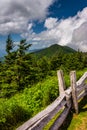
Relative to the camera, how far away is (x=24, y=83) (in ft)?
108

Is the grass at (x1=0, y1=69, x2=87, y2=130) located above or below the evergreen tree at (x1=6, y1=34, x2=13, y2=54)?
below

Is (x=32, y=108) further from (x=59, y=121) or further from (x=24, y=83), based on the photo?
(x=24, y=83)

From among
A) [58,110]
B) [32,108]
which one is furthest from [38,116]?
[32,108]

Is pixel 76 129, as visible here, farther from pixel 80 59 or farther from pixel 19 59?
pixel 80 59

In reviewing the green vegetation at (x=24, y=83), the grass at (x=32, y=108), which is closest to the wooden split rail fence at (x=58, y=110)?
the grass at (x=32, y=108)

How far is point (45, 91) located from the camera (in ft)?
40.3

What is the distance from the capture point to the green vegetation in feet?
30.4

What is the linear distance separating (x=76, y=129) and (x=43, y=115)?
2331 mm

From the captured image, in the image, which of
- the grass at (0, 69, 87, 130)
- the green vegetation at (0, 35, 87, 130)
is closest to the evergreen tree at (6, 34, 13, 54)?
the green vegetation at (0, 35, 87, 130)

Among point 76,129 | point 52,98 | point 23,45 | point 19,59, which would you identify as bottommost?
point 76,129

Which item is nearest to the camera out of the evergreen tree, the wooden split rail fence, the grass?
the wooden split rail fence

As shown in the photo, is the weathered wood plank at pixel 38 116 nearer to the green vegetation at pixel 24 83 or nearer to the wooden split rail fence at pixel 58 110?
the wooden split rail fence at pixel 58 110

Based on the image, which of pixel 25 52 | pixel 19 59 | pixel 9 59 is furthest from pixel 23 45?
pixel 9 59

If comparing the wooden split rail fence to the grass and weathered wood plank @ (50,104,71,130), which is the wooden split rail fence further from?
the grass
